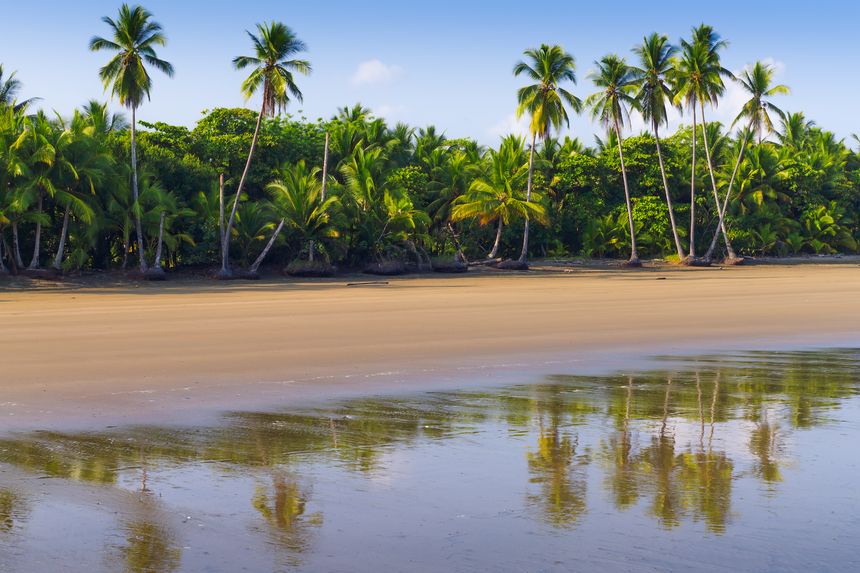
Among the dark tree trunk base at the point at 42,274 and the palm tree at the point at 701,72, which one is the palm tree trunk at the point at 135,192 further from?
the palm tree at the point at 701,72

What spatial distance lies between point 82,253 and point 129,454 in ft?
98.5

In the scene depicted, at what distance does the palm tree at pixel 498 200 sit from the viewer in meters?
45.2

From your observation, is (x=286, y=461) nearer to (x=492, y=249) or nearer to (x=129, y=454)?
(x=129, y=454)

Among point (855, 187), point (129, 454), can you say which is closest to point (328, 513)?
point (129, 454)

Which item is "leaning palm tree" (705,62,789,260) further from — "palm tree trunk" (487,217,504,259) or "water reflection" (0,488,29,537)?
"water reflection" (0,488,29,537)

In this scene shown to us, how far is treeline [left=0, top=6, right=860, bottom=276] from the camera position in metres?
35.1

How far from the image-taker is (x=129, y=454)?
6.36m

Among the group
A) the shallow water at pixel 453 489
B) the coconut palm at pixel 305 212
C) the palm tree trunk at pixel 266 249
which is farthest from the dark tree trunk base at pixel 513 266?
the shallow water at pixel 453 489

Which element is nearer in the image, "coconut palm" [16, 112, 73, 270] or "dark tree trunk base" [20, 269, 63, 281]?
"coconut palm" [16, 112, 73, 270]

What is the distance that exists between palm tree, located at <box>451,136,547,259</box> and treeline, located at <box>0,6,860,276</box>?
0.31 feet

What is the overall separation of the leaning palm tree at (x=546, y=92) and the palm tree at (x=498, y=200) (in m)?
1.65

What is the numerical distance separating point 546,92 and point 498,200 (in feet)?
20.2

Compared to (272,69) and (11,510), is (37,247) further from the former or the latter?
(11,510)

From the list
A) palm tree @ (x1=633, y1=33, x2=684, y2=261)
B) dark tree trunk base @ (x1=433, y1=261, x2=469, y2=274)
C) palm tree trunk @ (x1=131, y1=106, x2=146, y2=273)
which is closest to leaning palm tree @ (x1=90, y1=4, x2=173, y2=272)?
palm tree trunk @ (x1=131, y1=106, x2=146, y2=273)
